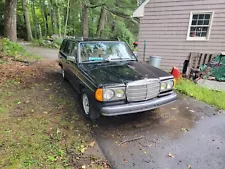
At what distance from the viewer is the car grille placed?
3090mm

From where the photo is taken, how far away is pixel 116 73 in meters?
3.42

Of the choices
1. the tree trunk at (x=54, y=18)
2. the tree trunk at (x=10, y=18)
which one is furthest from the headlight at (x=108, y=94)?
the tree trunk at (x=54, y=18)

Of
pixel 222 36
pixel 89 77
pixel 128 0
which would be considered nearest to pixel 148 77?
pixel 89 77

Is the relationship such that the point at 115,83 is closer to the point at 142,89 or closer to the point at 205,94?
the point at 142,89

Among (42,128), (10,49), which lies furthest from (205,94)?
(10,49)

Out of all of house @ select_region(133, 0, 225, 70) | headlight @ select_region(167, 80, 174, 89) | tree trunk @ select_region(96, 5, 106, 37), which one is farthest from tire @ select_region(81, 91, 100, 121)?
tree trunk @ select_region(96, 5, 106, 37)

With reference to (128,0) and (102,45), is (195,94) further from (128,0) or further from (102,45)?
(128,0)

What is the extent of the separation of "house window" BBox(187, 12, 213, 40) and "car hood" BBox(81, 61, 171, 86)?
5.20 meters

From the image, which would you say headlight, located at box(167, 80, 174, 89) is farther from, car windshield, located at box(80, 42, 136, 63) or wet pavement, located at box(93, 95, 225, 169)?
car windshield, located at box(80, 42, 136, 63)

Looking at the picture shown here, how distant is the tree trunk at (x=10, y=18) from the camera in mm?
9716

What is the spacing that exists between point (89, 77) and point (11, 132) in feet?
5.63

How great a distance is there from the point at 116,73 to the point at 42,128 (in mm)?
1767

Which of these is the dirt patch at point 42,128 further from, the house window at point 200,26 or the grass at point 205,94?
the house window at point 200,26

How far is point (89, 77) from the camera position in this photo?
3.35 meters
